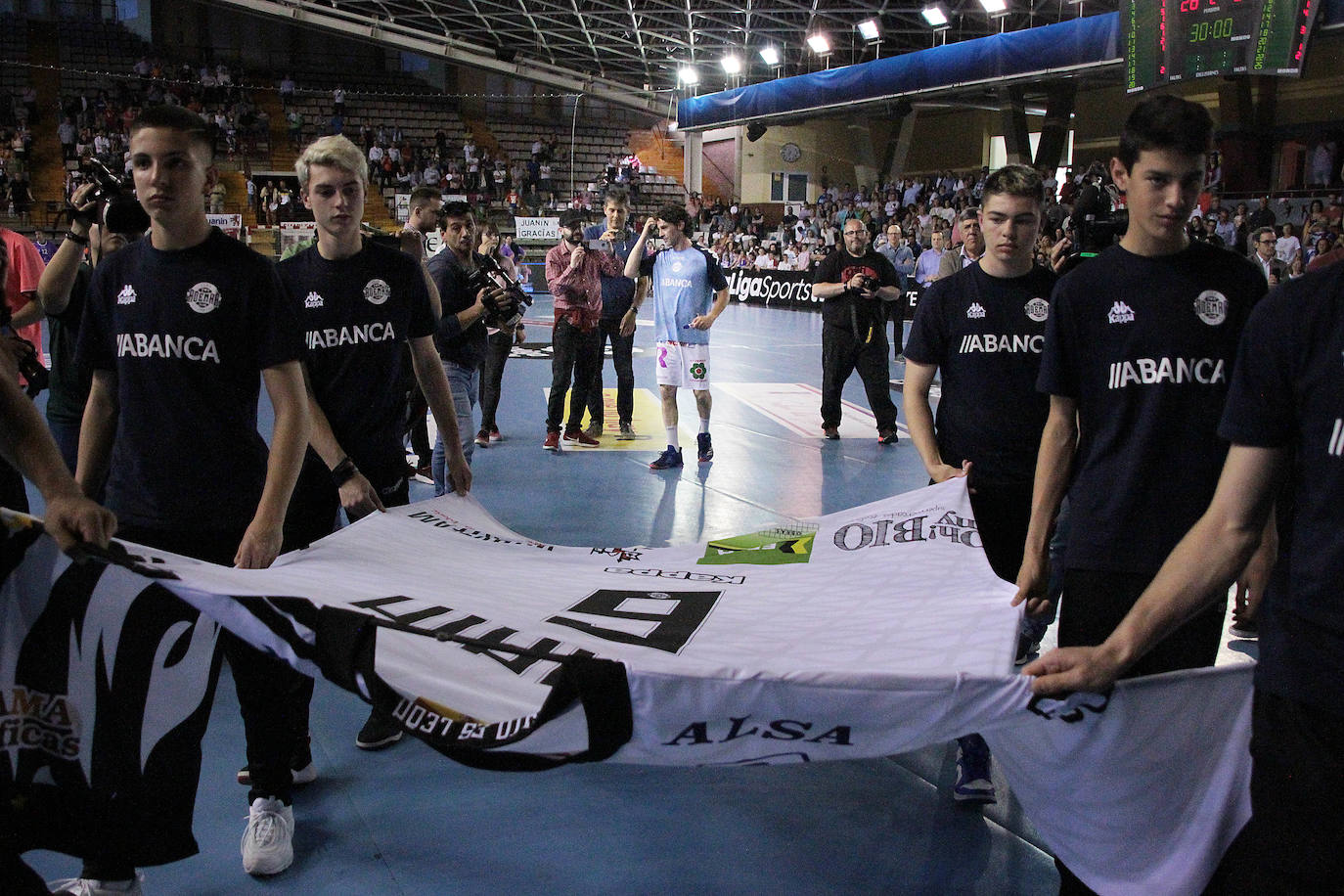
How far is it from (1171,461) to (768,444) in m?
6.85

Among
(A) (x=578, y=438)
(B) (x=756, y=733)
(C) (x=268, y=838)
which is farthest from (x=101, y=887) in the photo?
(A) (x=578, y=438)

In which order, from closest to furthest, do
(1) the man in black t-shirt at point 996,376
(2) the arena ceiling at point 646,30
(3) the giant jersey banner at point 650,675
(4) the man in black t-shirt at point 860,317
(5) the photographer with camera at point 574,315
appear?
(3) the giant jersey banner at point 650,675
(1) the man in black t-shirt at point 996,376
(5) the photographer with camera at point 574,315
(4) the man in black t-shirt at point 860,317
(2) the arena ceiling at point 646,30

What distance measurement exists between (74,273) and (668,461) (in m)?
4.83

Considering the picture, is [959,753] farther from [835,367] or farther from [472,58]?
[472,58]

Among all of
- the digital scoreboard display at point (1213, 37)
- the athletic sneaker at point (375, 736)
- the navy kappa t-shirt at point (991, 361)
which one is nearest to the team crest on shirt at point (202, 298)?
the athletic sneaker at point (375, 736)

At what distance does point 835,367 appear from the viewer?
9469 millimetres

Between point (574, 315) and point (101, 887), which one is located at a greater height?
point (574, 315)

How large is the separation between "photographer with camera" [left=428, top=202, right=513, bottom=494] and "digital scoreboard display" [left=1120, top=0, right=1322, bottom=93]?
1323 centimetres

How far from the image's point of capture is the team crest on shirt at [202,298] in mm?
2762

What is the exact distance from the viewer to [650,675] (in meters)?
2.08

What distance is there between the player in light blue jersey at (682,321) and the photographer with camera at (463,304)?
199cm

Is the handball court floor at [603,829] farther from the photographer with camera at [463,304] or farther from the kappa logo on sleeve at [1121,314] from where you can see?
the photographer with camera at [463,304]

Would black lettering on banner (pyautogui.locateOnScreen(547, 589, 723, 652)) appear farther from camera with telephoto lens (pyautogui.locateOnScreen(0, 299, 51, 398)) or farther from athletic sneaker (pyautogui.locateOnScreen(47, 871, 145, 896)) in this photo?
camera with telephoto lens (pyautogui.locateOnScreen(0, 299, 51, 398))

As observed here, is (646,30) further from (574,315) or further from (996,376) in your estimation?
(996,376)
